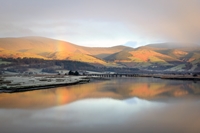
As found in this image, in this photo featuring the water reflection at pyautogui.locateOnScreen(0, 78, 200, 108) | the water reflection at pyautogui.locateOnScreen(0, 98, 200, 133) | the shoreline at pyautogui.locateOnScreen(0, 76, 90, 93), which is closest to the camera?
the water reflection at pyautogui.locateOnScreen(0, 98, 200, 133)

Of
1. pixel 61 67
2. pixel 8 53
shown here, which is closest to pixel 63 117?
pixel 61 67

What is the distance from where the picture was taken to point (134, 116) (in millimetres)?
13773

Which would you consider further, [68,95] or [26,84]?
[26,84]

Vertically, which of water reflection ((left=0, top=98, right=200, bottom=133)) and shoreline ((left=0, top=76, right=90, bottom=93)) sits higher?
shoreline ((left=0, top=76, right=90, bottom=93))

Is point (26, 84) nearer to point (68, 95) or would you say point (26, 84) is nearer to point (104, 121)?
point (68, 95)

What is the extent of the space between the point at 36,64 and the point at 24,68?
544 inches

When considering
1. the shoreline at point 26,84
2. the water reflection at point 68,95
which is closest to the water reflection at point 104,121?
the water reflection at point 68,95


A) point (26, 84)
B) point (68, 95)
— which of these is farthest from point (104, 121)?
point (26, 84)

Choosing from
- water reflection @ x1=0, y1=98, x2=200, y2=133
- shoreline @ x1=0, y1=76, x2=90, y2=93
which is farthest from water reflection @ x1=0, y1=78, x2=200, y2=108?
water reflection @ x1=0, y1=98, x2=200, y2=133

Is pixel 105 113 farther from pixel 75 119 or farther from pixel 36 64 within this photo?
pixel 36 64

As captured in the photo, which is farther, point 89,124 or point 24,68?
point 24,68

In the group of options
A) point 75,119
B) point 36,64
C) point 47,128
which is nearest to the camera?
point 47,128

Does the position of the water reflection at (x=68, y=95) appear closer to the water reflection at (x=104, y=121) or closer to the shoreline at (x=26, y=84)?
the shoreline at (x=26, y=84)

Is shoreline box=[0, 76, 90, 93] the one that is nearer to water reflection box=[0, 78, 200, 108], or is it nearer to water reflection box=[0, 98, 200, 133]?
water reflection box=[0, 78, 200, 108]
